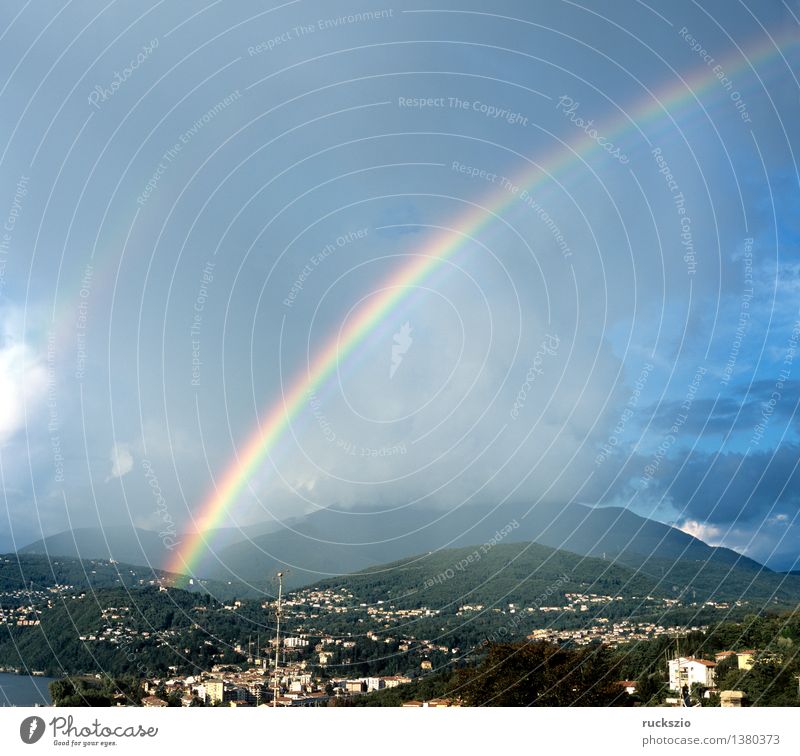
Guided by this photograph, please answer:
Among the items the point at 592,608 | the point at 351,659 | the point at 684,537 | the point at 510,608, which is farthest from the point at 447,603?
the point at 684,537

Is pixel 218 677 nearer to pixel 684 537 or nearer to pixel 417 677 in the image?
pixel 417 677

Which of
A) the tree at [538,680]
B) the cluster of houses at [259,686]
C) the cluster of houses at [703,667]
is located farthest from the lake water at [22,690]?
the cluster of houses at [703,667]

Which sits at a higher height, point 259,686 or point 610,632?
point 259,686

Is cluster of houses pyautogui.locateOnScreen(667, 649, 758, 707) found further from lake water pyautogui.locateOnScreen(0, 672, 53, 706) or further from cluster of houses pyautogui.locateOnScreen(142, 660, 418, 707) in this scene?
lake water pyautogui.locateOnScreen(0, 672, 53, 706)

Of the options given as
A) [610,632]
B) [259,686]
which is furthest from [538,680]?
[610,632]

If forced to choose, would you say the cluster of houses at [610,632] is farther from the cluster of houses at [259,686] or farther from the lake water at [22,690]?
the lake water at [22,690]

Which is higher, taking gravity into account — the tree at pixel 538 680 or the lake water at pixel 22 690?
the tree at pixel 538 680

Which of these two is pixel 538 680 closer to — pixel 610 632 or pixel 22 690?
pixel 610 632

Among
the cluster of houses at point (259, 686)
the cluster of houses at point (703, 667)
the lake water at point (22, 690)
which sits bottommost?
the lake water at point (22, 690)

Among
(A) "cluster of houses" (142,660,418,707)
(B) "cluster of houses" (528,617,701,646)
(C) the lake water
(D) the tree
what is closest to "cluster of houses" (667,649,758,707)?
(B) "cluster of houses" (528,617,701,646)
